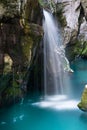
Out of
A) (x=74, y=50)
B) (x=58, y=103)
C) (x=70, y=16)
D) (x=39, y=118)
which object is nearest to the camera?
(x=39, y=118)

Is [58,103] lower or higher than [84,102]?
lower

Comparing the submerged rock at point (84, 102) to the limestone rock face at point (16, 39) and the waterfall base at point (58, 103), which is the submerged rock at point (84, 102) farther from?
the limestone rock face at point (16, 39)

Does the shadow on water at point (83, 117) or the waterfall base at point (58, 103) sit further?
the waterfall base at point (58, 103)

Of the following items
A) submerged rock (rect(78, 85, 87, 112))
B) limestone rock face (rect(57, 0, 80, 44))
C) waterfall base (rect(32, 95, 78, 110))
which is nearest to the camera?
submerged rock (rect(78, 85, 87, 112))

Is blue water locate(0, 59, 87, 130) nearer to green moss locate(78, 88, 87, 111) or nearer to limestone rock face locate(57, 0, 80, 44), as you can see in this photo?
green moss locate(78, 88, 87, 111)

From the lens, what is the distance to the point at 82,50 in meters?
48.1

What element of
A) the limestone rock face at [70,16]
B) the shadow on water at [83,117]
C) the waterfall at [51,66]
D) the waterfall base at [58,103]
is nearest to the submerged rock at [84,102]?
the shadow on water at [83,117]

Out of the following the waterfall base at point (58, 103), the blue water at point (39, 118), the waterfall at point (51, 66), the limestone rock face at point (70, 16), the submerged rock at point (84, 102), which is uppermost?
the limestone rock face at point (70, 16)

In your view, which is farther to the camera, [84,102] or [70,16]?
[70,16]

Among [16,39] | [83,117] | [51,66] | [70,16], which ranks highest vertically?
[70,16]

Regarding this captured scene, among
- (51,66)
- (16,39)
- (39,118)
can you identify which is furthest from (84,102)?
(51,66)

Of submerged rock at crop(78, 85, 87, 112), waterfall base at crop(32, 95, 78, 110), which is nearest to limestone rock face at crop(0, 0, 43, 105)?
waterfall base at crop(32, 95, 78, 110)

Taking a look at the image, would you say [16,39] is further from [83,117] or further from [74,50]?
[74,50]

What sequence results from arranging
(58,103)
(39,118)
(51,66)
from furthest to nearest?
(51,66) < (58,103) < (39,118)
